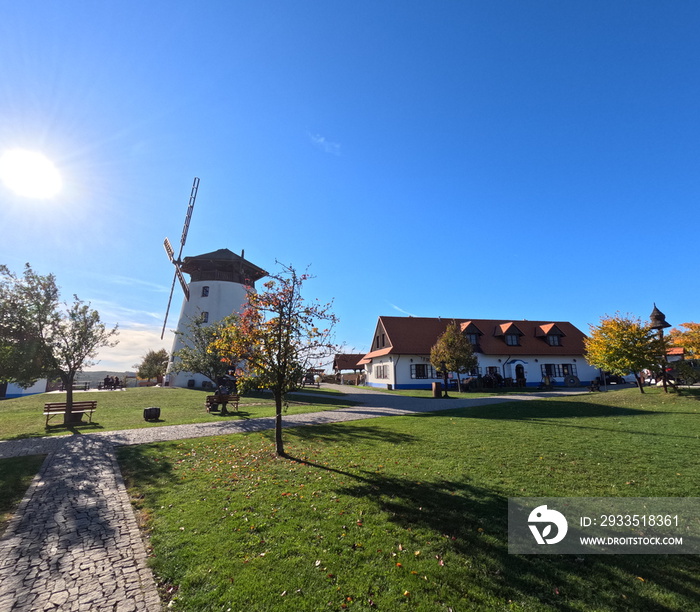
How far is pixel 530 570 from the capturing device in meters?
4.16

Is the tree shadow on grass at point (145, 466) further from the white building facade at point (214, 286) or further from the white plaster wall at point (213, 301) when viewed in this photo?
the white building facade at point (214, 286)

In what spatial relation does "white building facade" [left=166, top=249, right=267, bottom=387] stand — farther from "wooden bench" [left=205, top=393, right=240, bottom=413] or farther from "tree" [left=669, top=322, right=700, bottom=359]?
"tree" [left=669, top=322, right=700, bottom=359]

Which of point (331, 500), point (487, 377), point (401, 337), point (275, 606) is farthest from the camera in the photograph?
point (401, 337)

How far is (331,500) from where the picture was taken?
645cm

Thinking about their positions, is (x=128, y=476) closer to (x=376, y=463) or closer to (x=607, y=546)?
(x=376, y=463)

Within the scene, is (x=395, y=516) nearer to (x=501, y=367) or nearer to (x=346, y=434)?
(x=346, y=434)

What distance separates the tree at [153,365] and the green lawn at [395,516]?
52426 mm

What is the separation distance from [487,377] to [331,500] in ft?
109

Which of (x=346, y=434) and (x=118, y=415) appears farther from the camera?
(x=118, y=415)

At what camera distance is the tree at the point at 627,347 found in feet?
70.9

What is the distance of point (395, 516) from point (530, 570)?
214 cm

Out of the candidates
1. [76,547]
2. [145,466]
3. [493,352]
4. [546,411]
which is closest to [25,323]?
[145,466]

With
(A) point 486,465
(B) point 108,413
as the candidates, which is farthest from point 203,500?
(B) point 108,413

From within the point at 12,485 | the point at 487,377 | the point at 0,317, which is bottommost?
the point at 12,485
